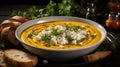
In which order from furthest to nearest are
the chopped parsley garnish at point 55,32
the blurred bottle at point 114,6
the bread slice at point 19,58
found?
1. the blurred bottle at point 114,6
2. the chopped parsley garnish at point 55,32
3. the bread slice at point 19,58

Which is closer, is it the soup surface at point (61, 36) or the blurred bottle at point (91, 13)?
the soup surface at point (61, 36)

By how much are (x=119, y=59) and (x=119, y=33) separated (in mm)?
393

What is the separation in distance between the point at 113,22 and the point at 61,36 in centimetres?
57

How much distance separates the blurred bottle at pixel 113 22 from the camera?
1.75 meters

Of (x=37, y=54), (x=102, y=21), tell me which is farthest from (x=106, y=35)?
(x=102, y=21)

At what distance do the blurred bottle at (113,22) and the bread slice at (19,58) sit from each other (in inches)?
27.4

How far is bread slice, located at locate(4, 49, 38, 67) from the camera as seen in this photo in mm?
1188

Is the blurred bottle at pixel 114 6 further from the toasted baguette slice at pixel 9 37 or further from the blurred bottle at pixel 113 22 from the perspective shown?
the toasted baguette slice at pixel 9 37

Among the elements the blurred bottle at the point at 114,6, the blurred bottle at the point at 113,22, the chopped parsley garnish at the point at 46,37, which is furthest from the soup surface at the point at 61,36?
the blurred bottle at the point at 114,6

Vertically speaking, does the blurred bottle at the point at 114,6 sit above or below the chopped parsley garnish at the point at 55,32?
below

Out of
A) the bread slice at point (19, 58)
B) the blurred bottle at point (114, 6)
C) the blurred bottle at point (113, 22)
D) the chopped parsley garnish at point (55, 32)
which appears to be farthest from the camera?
the blurred bottle at point (114, 6)

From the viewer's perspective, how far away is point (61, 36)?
1295mm

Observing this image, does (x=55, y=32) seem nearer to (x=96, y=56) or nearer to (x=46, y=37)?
(x=46, y=37)

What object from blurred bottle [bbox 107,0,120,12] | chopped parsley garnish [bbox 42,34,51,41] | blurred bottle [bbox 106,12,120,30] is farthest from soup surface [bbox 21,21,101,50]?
blurred bottle [bbox 107,0,120,12]
